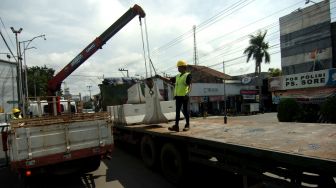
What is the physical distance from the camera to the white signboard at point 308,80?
85.4 ft

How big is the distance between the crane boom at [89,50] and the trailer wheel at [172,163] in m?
6.17

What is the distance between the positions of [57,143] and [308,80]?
24859mm

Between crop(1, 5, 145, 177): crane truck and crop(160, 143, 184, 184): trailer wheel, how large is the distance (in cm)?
131

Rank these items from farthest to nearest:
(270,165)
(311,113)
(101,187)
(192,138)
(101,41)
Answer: (311,113), (101,41), (101,187), (192,138), (270,165)

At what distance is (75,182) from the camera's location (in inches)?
307

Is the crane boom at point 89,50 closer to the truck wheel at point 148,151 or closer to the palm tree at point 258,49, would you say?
the truck wheel at point 148,151

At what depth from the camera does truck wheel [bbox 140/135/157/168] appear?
26.6 ft

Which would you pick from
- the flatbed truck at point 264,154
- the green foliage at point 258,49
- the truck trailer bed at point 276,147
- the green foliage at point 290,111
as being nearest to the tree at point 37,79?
the green foliage at point 258,49

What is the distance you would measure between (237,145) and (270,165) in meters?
0.52

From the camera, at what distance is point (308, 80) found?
89.3 feet

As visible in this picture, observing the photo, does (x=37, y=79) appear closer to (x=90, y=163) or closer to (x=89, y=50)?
(x=89, y=50)

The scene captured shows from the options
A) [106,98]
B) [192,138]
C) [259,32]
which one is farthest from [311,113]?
[259,32]

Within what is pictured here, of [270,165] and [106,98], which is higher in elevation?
[106,98]

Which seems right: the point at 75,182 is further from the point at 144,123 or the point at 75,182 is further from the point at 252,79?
the point at 252,79
